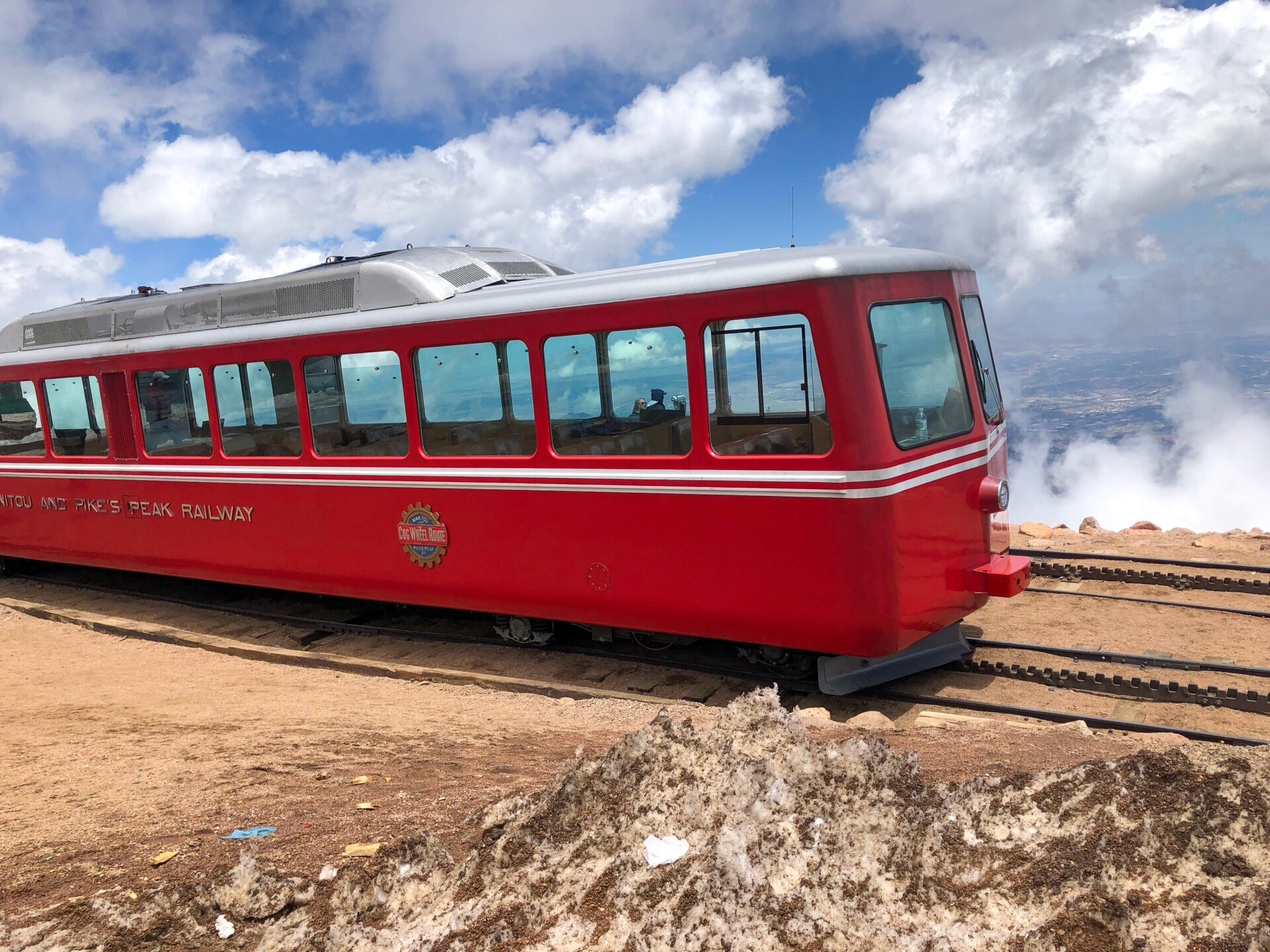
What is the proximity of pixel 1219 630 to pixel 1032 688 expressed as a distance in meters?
1.98

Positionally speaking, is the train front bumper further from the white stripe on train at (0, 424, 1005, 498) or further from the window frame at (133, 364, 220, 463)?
the window frame at (133, 364, 220, 463)

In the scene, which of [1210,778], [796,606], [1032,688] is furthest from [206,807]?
[1032,688]

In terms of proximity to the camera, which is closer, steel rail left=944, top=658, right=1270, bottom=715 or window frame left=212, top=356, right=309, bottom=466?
steel rail left=944, top=658, right=1270, bottom=715

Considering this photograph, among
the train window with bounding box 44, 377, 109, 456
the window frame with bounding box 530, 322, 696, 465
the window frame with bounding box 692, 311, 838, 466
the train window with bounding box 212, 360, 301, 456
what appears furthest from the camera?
the train window with bounding box 44, 377, 109, 456

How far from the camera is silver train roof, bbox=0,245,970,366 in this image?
590 centimetres

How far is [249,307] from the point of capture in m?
8.62

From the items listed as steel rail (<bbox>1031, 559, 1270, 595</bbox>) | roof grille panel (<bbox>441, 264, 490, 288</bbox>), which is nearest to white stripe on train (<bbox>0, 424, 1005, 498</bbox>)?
roof grille panel (<bbox>441, 264, 490, 288</bbox>)

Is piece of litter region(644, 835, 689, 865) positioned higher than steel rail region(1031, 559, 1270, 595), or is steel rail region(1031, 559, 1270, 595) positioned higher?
piece of litter region(644, 835, 689, 865)

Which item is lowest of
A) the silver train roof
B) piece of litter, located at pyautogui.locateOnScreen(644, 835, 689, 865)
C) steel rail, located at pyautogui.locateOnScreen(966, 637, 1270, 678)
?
steel rail, located at pyautogui.locateOnScreen(966, 637, 1270, 678)

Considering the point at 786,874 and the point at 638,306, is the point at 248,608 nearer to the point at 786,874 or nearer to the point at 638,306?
the point at 638,306

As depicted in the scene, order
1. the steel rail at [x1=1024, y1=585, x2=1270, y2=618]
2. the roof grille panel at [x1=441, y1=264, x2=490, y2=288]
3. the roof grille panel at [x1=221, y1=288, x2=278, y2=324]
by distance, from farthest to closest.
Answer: the roof grille panel at [x1=221, y1=288, x2=278, y2=324] → the roof grille panel at [x1=441, y1=264, x2=490, y2=288] → the steel rail at [x1=1024, y1=585, x2=1270, y2=618]

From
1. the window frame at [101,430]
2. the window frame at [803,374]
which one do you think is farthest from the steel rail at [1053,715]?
the window frame at [101,430]

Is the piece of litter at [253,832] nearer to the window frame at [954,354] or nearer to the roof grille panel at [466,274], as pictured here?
the window frame at [954,354]

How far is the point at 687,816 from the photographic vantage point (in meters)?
3.68
